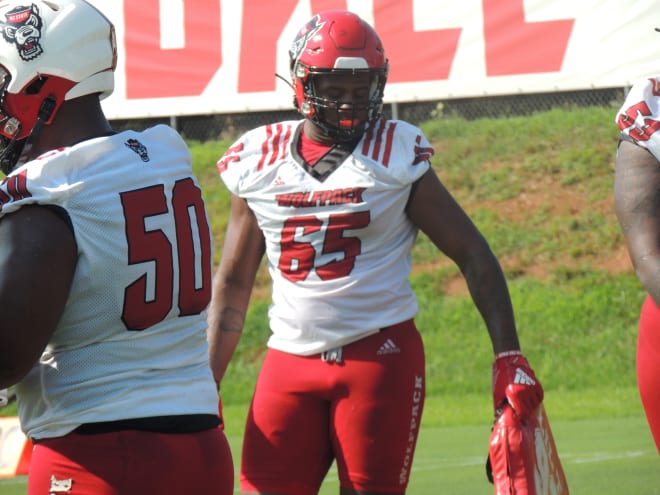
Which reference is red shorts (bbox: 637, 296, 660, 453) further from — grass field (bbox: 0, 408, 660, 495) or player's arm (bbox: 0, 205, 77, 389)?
grass field (bbox: 0, 408, 660, 495)

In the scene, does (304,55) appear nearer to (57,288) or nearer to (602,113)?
(57,288)

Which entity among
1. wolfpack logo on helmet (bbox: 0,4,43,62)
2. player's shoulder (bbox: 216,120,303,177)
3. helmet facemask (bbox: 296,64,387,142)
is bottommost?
player's shoulder (bbox: 216,120,303,177)

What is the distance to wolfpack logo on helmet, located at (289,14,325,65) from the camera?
4.31 m

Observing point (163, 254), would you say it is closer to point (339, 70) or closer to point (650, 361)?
point (650, 361)

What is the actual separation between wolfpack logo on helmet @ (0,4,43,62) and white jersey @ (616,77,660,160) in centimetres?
158

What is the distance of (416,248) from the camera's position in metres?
13.1

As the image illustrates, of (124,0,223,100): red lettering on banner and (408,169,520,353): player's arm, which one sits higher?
(408,169,520,353): player's arm

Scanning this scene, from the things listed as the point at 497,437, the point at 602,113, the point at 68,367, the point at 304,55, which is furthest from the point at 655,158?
the point at 602,113

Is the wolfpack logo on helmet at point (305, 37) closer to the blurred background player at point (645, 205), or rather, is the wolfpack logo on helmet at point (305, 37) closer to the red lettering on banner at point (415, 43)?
the blurred background player at point (645, 205)

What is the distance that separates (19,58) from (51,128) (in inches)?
6.1

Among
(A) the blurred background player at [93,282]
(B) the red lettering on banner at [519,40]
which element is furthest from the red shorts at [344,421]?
(B) the red lettering on banner at [519,40]

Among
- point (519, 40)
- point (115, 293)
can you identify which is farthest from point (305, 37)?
point (519, 40)

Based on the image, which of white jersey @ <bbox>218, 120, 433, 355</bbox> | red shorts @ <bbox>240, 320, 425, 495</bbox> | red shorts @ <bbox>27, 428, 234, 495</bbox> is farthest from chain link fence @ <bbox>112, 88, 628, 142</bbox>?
red shorts @ <bbox>27, 428, 234, 495</bbox>

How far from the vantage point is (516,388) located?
144 inches
